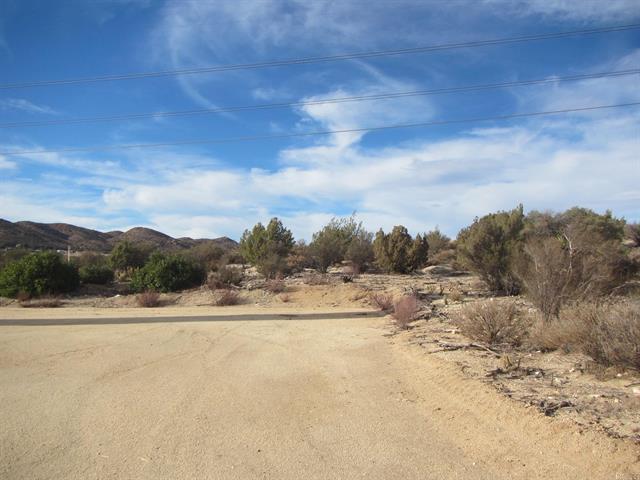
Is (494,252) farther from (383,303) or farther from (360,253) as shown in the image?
(360,253)

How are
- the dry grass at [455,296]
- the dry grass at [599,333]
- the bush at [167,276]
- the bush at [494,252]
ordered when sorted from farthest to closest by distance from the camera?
the bush at [167,276] < the bush at [494,252] < the dry grass at [455,296] < the dry grass at [599,333]

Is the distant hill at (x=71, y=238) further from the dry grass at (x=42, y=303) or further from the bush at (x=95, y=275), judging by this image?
the dry grass at (x=42, y=303)

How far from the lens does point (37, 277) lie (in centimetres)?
2556

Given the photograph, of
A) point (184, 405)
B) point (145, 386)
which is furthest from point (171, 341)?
point (184, 405)

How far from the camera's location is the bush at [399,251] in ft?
105

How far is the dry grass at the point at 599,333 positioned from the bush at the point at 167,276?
21.0 meters

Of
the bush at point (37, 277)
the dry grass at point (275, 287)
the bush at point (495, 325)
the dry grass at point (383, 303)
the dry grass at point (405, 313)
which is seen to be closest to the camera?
the bush at point (495, 325)

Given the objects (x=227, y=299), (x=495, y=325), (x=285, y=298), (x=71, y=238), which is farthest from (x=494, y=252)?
(x=71, y=238)

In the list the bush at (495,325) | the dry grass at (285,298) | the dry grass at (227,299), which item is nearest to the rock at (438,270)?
the dry grass at (285,298)

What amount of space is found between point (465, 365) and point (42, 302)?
20251 mm

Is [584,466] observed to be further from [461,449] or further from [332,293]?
[332,293]

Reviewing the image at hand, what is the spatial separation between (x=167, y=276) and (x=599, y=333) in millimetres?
23000

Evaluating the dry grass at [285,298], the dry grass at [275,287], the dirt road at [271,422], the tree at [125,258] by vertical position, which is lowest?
the dirt road at [271,422]

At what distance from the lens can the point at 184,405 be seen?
22.1 feet
